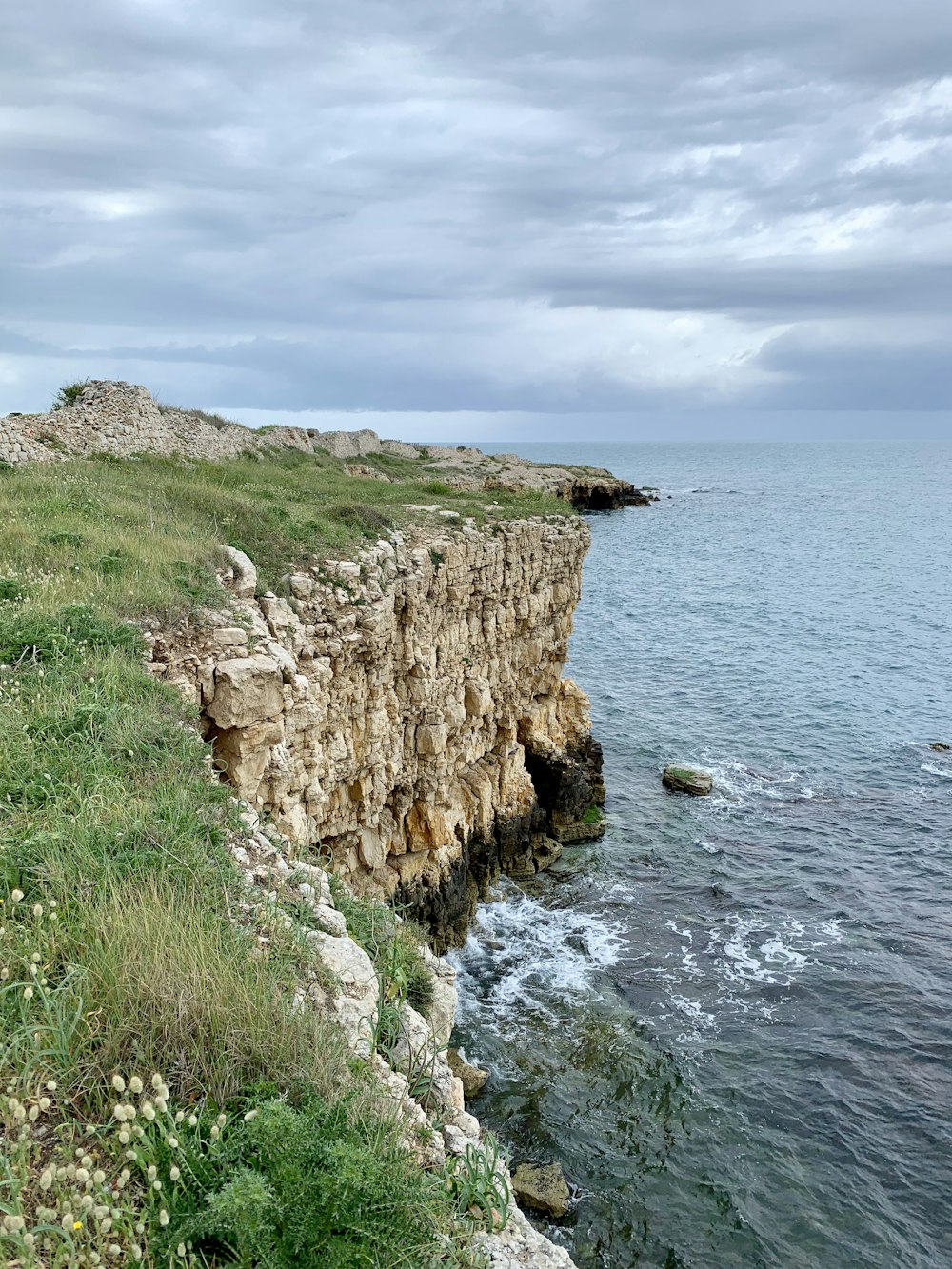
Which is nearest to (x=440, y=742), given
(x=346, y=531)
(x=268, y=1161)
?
(x=346, y=531)

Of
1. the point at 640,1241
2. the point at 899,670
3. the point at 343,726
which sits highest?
the point at 343,726

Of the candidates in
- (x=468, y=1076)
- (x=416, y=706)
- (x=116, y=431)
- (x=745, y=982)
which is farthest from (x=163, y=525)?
(x=745, y=982)

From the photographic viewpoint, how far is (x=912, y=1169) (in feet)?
50.9

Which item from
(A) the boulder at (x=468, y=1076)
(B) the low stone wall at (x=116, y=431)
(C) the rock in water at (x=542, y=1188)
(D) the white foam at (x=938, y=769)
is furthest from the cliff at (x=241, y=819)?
(D) the white foam at (x=938, y=769)

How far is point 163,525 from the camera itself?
1625 centimetres

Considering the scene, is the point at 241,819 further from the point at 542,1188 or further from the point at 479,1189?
the point at 542,1188

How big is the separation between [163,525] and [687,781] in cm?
2206

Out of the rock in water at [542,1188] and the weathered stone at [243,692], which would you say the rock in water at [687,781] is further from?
the weathered stone at [243,692]

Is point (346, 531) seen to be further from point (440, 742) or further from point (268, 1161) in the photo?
point (268, 1161)

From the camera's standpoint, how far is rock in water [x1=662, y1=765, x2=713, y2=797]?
103 ft

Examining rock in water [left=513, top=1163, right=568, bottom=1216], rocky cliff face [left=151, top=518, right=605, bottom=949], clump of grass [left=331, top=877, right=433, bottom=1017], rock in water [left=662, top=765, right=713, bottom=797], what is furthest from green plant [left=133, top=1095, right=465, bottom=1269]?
rock in water [left=662, top=765, right=713, bottom=797]

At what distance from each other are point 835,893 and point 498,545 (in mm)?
14197

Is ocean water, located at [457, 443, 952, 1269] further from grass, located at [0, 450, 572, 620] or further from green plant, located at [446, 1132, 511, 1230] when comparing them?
grass, located at [0, 450, 572, 620]

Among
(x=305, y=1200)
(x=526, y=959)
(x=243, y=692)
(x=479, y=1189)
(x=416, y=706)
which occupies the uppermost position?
(x=243, y=692)
